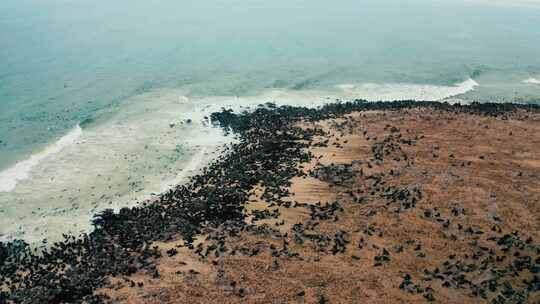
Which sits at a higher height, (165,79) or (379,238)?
(165,79)

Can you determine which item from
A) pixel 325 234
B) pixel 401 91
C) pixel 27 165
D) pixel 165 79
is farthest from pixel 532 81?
pixel 27 165

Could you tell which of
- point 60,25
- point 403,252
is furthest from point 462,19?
point 403,252

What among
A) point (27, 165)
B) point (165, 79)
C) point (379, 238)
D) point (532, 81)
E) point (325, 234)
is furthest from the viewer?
point (532, 81)

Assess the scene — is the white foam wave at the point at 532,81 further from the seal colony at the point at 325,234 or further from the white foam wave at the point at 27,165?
the white foam wave at the point at 27,165

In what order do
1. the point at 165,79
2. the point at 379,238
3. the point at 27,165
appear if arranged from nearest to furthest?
the point at 379,238, the point at 27,165, the point at 165,79

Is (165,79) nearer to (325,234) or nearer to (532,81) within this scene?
(325,234)

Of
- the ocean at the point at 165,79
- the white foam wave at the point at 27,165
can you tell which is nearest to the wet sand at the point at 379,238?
the ocean at the point at 165,79

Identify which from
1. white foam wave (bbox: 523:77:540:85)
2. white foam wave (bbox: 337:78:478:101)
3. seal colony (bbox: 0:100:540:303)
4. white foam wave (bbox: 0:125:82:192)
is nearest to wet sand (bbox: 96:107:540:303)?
seal colony (bbox: 0:100:540:303)
